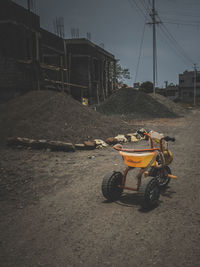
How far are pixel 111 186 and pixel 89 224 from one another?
82 centimetres

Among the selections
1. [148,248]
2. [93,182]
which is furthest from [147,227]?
[93,182]

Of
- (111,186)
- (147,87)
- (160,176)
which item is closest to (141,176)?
(111,186)

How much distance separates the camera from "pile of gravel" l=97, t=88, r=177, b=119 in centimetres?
2248

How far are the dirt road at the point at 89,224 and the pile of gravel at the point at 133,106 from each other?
17.2 m

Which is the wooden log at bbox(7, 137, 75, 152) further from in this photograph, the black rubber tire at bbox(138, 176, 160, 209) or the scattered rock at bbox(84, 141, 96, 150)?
the black rubber tire at bbox(138, 176, 160, 209)

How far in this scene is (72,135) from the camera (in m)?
9.25

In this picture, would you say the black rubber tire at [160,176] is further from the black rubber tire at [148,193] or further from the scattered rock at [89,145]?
the scattered rock at [89,145]

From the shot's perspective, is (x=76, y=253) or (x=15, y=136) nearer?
(x=76, y=253)

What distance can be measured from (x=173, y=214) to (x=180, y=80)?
238 ft

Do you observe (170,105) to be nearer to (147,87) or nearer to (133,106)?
(133,106)

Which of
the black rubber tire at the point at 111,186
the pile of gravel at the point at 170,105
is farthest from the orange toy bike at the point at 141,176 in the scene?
the pile of gravel at the point at 170,105

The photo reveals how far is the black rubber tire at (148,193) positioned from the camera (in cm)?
334

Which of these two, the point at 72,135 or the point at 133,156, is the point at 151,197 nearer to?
the point at 133,156

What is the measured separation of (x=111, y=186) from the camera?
12.3 ft
